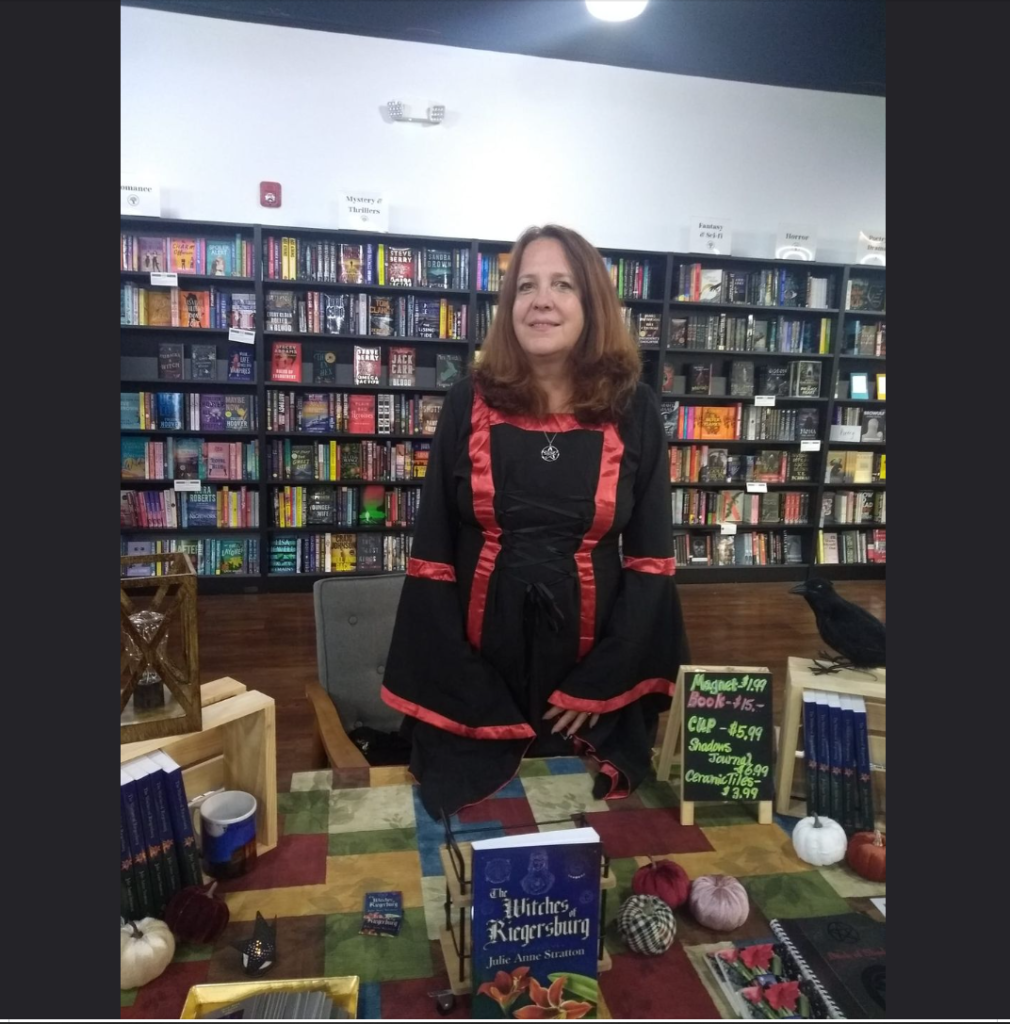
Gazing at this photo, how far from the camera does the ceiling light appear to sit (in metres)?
3.57

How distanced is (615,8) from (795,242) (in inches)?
71.7

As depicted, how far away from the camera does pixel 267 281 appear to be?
3977 mm

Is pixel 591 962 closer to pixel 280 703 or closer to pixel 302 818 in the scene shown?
pixel 302 818

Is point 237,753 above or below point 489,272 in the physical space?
below

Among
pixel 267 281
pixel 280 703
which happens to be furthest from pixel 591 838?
pixel 267 281

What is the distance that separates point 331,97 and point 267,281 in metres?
1.08

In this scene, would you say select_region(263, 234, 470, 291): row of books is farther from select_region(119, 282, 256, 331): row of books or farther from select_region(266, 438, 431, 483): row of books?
select_region(266, 438, 431, 483): row of books

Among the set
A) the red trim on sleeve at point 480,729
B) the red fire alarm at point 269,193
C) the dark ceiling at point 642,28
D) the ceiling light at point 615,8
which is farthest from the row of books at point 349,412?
the red trim on sleeve at point 480,729

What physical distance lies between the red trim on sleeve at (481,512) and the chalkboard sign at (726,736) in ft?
1.32

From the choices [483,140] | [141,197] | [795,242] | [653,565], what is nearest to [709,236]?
[795,242]

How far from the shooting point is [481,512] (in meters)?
1.29

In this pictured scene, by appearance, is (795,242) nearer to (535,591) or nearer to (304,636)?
(304,636)

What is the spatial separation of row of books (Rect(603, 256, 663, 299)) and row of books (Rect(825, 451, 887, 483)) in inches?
65.6

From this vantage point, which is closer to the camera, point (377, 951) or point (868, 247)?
point (377, 951)
